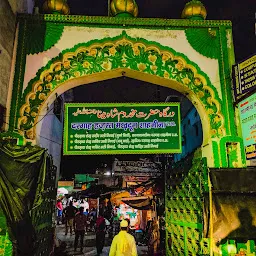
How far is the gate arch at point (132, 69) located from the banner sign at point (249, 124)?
0.47 meters

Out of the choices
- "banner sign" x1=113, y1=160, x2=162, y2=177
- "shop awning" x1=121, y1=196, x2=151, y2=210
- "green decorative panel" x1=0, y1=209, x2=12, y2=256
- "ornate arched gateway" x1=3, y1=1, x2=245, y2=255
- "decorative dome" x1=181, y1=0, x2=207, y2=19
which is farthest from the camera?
"banner sign" x1=113, y1=160, x2=162, y2=177

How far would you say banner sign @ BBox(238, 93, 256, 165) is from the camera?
564 cm

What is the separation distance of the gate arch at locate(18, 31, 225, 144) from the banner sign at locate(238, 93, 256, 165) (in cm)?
47

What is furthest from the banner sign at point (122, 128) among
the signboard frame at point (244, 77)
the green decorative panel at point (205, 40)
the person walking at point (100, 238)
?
the person walking at point (100, 238)

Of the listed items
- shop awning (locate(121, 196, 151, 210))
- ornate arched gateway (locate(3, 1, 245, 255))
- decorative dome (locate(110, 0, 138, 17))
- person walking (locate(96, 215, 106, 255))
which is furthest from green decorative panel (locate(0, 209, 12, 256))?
shop awning (locate(121, 196, 151, 210))

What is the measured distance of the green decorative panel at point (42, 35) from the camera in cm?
632

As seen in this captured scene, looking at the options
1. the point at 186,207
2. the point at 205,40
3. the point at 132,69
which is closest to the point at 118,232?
the point at 186,207

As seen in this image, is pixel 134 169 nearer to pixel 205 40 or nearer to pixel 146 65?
pixel 146 65

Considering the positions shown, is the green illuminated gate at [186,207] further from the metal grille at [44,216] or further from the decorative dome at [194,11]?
the decorative dome at [194,11]

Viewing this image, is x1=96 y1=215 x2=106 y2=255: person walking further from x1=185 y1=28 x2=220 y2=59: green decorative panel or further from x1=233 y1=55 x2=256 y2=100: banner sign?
x1=185 y1=28 x2=220 y2=59: green decorative panel

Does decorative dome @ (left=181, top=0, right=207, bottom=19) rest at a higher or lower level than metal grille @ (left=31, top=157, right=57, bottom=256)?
higher

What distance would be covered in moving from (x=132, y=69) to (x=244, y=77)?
2.53 metres

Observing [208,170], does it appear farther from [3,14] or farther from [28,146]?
[3,14]

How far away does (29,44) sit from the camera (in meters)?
6.34
